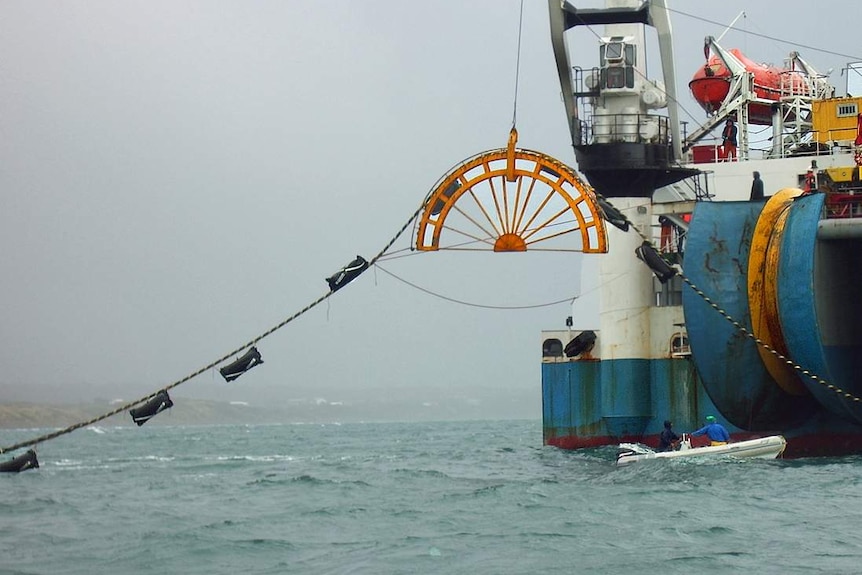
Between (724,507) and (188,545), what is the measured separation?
372 inches

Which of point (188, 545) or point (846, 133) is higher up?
point (846, 133)

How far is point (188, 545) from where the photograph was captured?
79.8 feet

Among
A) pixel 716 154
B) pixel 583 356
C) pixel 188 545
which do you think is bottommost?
pixel 188 545

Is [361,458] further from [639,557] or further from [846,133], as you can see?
[639,557]

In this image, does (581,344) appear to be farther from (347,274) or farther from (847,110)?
(347,274)

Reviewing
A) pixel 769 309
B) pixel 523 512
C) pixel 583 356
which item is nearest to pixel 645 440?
pixel 583 356

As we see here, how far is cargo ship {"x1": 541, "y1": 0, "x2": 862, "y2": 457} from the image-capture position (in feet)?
114

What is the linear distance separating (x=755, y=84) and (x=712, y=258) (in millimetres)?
14322

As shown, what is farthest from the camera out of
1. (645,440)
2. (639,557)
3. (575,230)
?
(645,440)

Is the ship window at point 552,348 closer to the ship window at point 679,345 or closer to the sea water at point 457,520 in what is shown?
the ship window at point 679,345

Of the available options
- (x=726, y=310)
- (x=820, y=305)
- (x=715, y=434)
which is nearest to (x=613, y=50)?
(x=726, y=310)

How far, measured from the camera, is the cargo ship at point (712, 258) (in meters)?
34.8

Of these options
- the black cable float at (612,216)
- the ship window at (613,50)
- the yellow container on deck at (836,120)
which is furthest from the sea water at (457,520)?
the ship window at (613,50)

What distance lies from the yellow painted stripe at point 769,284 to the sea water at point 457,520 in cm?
253
